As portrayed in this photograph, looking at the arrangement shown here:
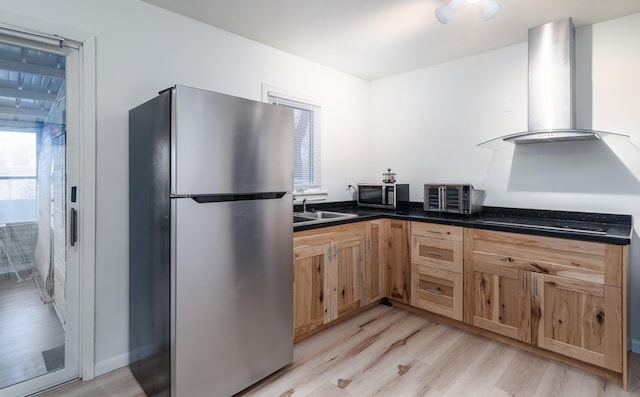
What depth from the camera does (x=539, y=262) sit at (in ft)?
7.36

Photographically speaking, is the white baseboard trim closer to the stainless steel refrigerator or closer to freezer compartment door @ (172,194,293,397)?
the stainless steel refrigerator

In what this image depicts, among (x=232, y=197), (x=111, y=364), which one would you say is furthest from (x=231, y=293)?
(x=111, y=364)

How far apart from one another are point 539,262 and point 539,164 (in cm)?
98

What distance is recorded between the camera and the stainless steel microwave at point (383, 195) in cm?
338

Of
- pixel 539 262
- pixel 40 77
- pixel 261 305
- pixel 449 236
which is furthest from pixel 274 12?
pixel 539 262

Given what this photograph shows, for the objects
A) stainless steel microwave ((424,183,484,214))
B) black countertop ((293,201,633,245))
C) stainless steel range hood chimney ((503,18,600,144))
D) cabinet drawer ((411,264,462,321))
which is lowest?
cabinet drawer ((411,264,462,321))

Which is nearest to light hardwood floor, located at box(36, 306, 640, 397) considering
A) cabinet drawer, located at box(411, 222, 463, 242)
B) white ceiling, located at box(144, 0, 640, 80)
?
cabinet drawer, located at box(411, 222, 463, 242)

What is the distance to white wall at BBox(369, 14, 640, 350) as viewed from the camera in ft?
7.81

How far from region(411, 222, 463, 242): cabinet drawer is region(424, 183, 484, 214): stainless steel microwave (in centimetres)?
31

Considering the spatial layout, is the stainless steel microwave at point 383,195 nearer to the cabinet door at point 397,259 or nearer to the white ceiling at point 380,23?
the cabinet door at point 397,259

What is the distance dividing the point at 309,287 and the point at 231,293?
0.79 m

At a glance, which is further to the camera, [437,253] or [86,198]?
[437,253]

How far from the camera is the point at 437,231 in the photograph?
2.75m

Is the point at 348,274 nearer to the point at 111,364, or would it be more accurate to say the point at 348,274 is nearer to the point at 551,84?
the point at 111,364
